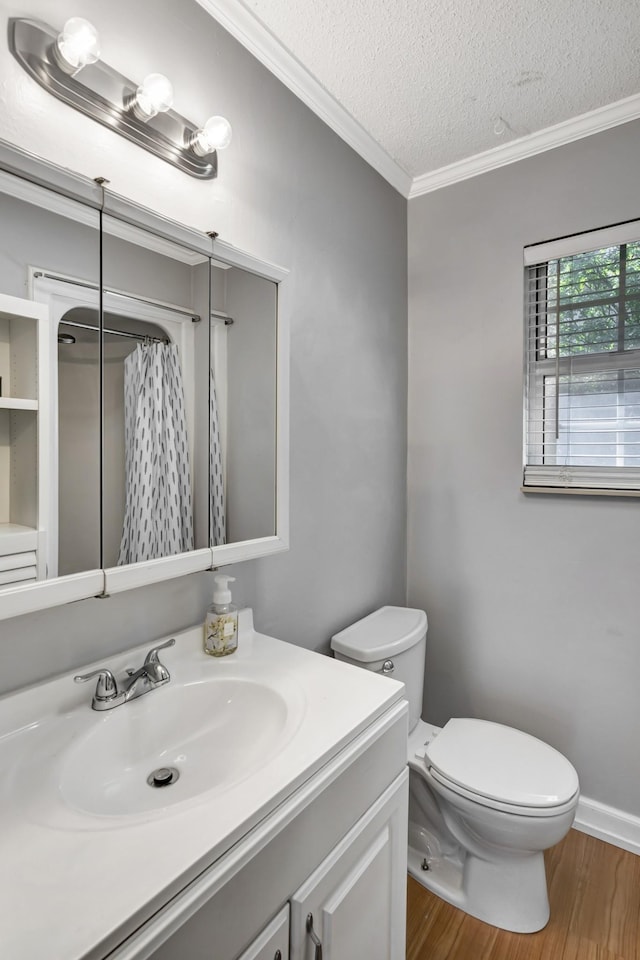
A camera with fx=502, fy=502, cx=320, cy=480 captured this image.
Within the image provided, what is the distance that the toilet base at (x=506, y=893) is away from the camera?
4.60 feet

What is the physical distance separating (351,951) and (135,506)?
0.91 m

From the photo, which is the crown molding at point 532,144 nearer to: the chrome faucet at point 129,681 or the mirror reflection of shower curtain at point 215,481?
the mirror reflection of shower curtain at point 215,481

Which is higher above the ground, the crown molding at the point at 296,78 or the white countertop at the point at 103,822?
the crown molding at the point at 296,78

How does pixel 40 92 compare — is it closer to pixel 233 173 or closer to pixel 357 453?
pixel 233 173

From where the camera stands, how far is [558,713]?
71.1 inches

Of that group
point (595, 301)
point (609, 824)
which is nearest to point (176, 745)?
point (609, 824)

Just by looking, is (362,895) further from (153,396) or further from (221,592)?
(153,396)

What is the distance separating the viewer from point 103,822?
67 centimetres

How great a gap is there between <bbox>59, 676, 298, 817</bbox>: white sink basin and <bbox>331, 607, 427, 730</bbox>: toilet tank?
59cm

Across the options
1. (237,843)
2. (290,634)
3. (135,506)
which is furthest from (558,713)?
(135,506)

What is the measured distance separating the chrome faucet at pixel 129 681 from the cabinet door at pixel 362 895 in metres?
0.44

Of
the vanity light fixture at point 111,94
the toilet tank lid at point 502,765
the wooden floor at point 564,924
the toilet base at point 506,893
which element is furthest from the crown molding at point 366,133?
the wooden floor at point 564,924

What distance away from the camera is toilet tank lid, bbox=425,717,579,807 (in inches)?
52.6

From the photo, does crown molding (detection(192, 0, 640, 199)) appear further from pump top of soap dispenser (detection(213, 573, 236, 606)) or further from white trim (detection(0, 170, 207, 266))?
pump top of soap dispenser (detection(213, 573, 236, 606))
